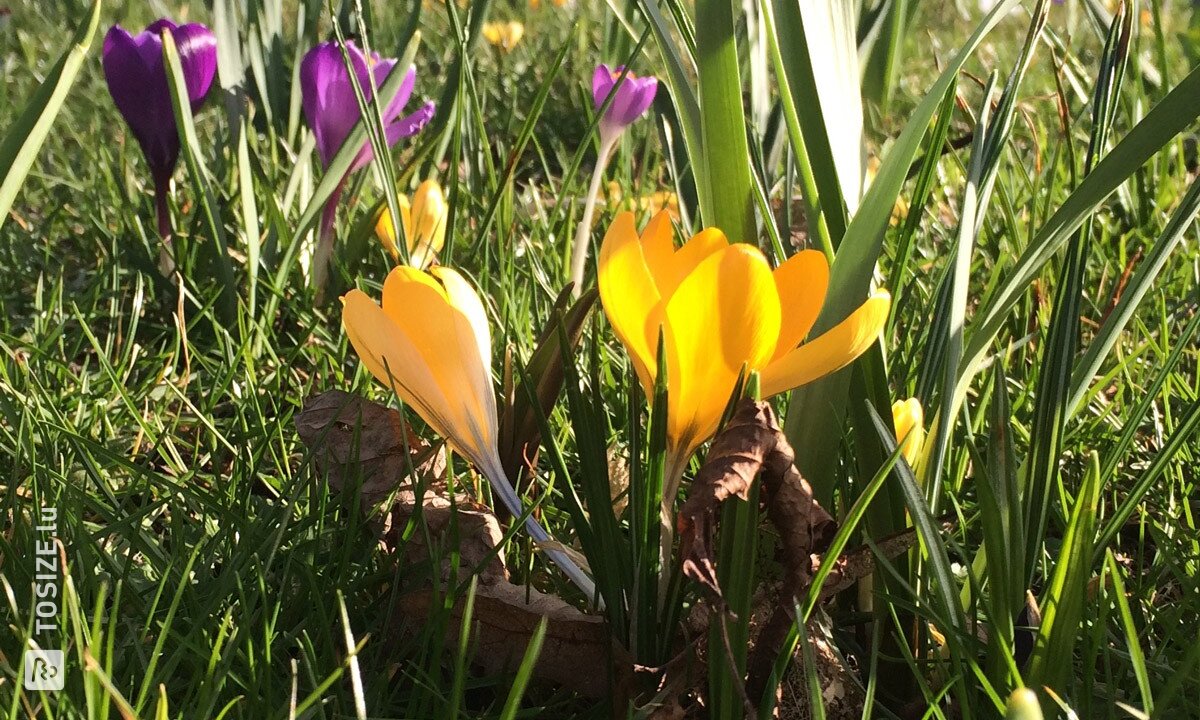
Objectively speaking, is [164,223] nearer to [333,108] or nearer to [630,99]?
[333,108]

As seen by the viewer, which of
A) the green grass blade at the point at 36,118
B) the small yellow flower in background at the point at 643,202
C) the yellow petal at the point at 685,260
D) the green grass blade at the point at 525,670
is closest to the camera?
the green grass blade at the point at 525,670

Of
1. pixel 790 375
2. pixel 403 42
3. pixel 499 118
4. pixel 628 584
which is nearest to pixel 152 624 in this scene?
pixel 628 584

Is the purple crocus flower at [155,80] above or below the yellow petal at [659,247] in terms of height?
above

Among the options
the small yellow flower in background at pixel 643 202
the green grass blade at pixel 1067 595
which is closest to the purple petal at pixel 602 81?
the small yellow flower in background at pixel 643 202

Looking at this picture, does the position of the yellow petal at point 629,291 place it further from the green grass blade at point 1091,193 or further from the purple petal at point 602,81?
the purple petal at point 602,81

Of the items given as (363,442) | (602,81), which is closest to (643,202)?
(602,81)

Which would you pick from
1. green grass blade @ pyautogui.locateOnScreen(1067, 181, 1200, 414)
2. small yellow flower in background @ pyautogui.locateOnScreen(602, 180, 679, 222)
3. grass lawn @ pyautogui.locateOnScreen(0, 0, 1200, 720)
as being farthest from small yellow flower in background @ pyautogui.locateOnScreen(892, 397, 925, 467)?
small yellow flower in background @ pyautogui.locateOnScreen(602, 180, 679, 222)

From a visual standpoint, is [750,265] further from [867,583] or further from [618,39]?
[618,39]
